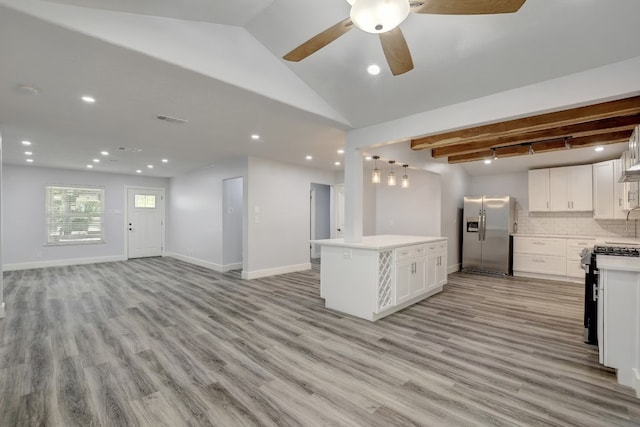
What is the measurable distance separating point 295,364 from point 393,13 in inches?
104

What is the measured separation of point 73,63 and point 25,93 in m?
1.15

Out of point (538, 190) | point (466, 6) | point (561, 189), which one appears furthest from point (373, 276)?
point (561, 189)

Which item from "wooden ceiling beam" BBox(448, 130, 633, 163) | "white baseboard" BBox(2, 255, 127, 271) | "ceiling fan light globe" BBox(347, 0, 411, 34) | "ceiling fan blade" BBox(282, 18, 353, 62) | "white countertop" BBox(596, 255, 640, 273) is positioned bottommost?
"white baseboard" BBox(2, 255, 127, 271)

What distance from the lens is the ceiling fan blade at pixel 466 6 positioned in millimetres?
1470

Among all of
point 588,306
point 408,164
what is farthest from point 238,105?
point 588,306

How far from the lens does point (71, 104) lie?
3.23m

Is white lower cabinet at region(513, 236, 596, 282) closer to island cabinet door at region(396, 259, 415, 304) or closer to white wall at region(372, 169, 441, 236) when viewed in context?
white wall at region(372, 169, 441, 236)

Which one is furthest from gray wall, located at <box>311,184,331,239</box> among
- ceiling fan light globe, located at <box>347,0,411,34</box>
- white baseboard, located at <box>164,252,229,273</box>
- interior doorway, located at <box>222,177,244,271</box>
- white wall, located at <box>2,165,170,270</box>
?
ceiling fan light globe, located at <box>347,0,411,34</box>

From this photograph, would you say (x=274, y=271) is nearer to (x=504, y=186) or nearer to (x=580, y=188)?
(x=504, y=186)

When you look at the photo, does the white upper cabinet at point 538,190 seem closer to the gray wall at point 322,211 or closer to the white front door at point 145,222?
the gray wall at point 322,211

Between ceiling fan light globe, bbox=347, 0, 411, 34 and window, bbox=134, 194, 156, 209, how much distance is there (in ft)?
30.3

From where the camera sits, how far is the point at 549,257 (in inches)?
235

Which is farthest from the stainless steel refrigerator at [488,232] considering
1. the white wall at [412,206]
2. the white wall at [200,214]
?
the white wall at [200,214]

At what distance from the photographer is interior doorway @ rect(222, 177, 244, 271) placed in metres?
6.67
